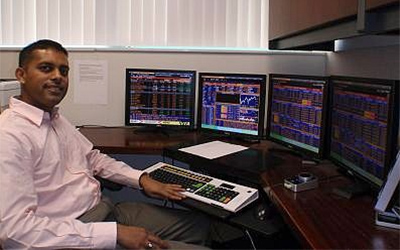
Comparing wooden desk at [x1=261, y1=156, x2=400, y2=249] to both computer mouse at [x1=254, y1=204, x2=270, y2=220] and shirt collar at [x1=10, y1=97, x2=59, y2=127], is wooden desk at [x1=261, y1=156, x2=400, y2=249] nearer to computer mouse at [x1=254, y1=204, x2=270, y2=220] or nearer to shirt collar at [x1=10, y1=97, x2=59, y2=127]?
computer mouse at [x1=254, y1=204, x2=270, y2=220]

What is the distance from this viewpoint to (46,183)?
4.97 feet

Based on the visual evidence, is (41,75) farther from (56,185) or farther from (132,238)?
(132,238)

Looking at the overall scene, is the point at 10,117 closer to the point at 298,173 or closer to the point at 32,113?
the point at 32,113

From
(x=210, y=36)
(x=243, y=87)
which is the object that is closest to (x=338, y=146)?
(x=243, y=87)

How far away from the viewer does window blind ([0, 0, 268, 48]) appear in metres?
2.65

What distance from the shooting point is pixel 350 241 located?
41.3 inches

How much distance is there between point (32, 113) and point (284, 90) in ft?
3.64

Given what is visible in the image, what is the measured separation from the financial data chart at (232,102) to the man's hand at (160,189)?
65cm

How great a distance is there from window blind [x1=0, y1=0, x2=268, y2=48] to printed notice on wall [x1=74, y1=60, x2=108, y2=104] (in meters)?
0.14

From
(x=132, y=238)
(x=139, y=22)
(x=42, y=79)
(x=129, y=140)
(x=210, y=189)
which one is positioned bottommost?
(x=132, y=238)

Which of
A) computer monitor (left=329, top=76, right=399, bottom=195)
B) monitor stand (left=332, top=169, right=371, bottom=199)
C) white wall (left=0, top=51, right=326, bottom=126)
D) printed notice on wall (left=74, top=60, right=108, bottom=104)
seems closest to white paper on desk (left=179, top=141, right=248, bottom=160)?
computer monitor (left=329, top=76, right=399, bottom=195)

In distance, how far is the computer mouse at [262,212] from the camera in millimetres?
1442

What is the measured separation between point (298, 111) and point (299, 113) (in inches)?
0.5

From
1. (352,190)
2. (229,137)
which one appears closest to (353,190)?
(352,190)
